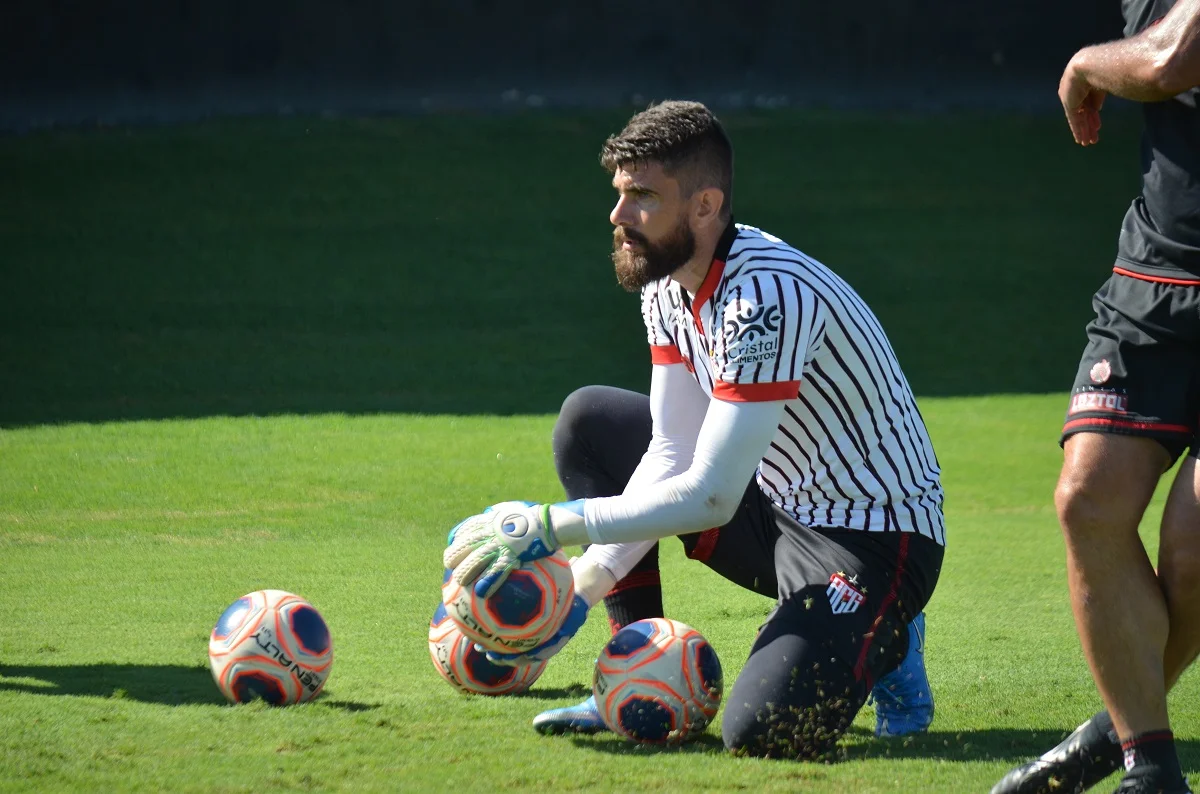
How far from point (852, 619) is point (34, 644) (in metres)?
2.92

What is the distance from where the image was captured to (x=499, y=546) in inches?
159

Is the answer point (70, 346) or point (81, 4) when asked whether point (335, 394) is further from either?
point (81, 4)

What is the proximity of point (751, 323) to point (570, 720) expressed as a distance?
1.23 meters

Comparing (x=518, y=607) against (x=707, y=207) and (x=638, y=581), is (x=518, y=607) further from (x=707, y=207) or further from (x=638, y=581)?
(x=707, y=207)

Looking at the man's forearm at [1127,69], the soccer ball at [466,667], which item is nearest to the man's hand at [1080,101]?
the man's forearm at [1127,69]

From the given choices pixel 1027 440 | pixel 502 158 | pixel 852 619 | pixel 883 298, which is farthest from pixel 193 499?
pixel 502 158

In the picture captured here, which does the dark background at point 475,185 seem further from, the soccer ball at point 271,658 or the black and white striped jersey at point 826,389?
the black and white striped jersey at point 826,389

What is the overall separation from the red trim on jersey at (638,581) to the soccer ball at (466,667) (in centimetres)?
34

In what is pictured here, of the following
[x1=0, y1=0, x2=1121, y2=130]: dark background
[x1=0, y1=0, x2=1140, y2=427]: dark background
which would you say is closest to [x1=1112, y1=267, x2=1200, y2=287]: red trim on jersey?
[x1=0, y1=0, x2=1140, y2=427]: dark background

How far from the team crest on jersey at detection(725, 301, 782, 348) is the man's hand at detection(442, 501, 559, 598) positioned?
71cm

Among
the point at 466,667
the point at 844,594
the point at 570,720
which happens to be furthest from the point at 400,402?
the point at 844,594

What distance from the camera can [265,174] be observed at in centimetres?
1549

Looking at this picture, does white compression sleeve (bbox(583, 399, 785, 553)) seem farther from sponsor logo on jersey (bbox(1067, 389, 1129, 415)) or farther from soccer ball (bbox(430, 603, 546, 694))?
sponsor logo on jersey (bbox(1067, 389, 1129, 415))

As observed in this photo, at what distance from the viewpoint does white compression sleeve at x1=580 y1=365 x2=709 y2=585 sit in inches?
175
